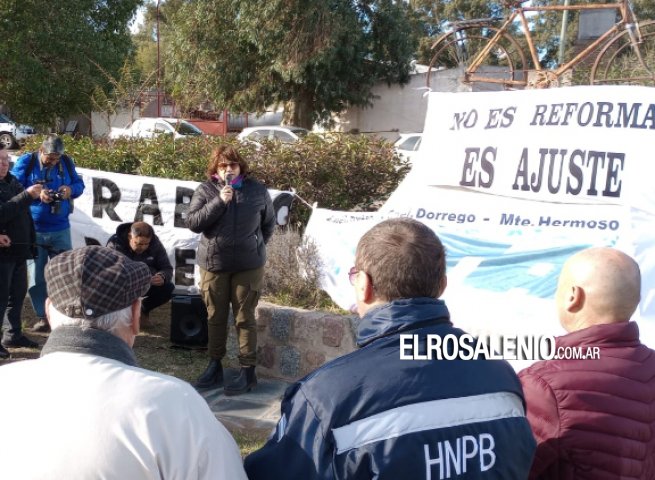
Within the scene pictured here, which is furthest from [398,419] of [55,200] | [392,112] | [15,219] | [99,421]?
[392,112]

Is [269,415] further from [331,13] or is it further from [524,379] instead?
[331,13]

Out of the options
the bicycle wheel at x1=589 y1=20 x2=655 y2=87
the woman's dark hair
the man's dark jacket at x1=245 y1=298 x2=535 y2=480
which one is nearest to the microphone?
the woman's dark hair

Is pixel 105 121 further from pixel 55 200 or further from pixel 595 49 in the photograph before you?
pixel 595 49

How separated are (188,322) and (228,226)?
138 centimetres

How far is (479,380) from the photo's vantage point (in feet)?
5.85

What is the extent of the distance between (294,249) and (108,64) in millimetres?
16701

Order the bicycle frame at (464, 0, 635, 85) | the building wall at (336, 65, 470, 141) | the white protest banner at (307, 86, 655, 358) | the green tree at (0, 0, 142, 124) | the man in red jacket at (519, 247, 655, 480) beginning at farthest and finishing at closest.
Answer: the building wall at (336, 65, 470, 141), the green tree at (0, 0, 142, 124), the bicycle frame at (464, 0, 635, 85), the white protest banner at (307, 86, 655, 358), the man in red jacket at (519, 247, 655, 480)

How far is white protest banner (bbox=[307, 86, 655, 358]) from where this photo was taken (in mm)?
5340

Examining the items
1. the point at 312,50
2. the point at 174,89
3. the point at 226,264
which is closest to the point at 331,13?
the point at 312,50

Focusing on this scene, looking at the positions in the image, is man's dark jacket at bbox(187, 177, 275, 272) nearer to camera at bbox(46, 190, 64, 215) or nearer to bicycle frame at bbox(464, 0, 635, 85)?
camera at bbox(46, 190, 64, 215)

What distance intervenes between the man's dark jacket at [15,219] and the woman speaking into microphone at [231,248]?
149cm

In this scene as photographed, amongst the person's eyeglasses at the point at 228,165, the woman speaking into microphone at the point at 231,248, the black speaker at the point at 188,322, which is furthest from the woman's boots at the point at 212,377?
the person's eyeglasses at the point at 228,165

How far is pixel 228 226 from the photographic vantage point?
523 cm

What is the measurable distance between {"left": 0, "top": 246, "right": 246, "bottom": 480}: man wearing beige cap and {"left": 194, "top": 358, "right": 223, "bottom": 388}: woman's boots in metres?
3.69
